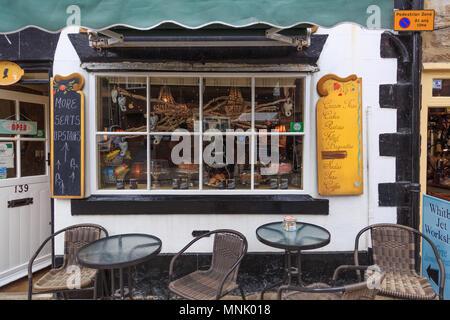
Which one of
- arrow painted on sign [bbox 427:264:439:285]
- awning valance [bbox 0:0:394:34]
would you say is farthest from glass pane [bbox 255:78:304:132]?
arrow painted on sign [bbox 427:264:439:285]

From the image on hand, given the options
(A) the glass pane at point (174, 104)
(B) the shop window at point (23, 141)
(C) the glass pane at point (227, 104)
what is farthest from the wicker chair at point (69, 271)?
(C) the glass pane at point (227, 104)

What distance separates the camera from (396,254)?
123 inches

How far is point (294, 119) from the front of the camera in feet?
12.6

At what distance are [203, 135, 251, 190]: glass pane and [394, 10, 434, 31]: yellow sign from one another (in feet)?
7.02

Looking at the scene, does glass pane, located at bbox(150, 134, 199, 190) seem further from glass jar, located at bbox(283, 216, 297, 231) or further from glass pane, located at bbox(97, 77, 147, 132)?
glass jar, located at bbox(283, 216, 297, 231)

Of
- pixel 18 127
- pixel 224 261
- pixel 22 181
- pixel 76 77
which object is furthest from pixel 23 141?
pixel 224 261

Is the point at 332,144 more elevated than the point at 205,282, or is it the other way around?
the point at 332,144

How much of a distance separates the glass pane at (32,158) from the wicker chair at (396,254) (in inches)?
173

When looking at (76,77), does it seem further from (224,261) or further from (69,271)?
(224,261)

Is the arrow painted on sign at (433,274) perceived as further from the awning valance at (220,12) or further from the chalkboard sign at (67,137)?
the chalkboard sign at (67,137)

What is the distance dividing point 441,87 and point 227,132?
2.85 metres
